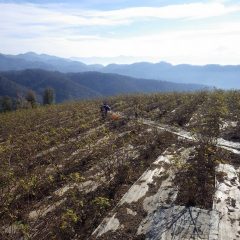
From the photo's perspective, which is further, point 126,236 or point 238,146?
point 238,146

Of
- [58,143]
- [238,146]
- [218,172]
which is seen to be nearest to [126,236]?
[218,172]

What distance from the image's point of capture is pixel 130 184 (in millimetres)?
14195

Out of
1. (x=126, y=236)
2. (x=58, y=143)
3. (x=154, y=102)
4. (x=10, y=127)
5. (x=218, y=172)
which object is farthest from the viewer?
(x=154, y=102)

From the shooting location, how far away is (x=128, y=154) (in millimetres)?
17547

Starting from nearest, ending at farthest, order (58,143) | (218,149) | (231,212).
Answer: (231,212)
(218,149)
(58,143)

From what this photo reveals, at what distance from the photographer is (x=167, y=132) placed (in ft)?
70.0

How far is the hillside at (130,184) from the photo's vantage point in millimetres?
10922

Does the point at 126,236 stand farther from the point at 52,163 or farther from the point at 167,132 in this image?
the point at 167,132

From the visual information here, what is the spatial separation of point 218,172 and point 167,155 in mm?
3296

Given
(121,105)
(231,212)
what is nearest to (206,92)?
(121,105)

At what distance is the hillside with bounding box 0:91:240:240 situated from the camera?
1092cm

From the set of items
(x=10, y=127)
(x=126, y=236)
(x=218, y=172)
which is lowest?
(x=10, y=127)

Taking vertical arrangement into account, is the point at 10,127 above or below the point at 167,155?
below

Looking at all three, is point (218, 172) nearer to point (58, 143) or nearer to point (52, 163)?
point (52, 163)
